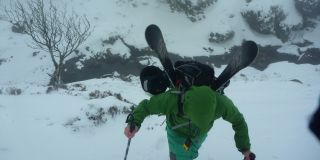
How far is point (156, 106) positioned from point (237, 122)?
2.97 feet

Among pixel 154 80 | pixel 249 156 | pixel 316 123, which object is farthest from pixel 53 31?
pixel 316 123

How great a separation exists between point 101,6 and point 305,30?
15982 mm

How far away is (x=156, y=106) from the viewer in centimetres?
382

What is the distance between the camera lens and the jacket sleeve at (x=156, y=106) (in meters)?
3.70

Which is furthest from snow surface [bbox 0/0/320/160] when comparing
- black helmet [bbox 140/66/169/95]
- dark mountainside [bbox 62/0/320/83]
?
dark mountainside [bbox 62/0/320/83]

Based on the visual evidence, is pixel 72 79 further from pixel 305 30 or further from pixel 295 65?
pixel 305 30

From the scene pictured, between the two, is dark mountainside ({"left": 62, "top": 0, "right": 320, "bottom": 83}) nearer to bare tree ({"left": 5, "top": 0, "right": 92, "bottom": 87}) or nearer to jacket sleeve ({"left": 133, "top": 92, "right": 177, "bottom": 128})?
bare tree ({"left": 5, "top": 0, "right": 92, "bottom": 87})

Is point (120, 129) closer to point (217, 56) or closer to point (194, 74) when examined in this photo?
point (194, 74)

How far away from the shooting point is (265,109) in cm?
795

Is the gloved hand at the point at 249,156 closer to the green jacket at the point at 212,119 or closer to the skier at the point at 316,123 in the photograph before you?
the green jacket at the point at 212,119

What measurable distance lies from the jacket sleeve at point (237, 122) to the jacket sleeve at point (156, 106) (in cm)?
55

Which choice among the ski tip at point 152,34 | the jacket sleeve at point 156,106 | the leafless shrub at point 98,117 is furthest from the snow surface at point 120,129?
the ski tip at point 152,34

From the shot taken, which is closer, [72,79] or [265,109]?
[265,109]

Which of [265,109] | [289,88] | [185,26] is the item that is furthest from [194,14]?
[265,109]
